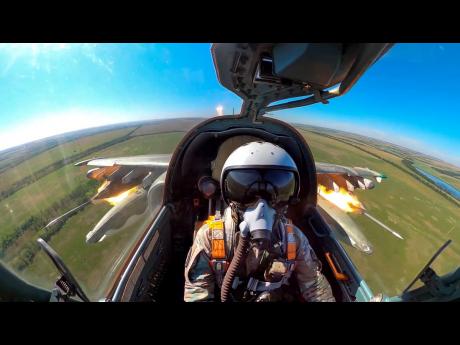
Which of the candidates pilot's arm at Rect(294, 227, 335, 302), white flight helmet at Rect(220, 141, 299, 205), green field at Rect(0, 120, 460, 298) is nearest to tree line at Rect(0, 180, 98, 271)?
green field at Rect(0, 120, 460, 298)

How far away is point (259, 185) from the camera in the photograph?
4.58ft

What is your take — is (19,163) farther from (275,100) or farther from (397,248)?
(397,248)

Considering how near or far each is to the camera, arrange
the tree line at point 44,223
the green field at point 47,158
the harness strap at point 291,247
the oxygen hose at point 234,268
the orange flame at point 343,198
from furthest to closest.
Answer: the green field at point 47,158 < the tree line at point 44,223 < the orange flame at point 343,198 < the harness strap at point 291,247 < the oxygen hose at point 234,268

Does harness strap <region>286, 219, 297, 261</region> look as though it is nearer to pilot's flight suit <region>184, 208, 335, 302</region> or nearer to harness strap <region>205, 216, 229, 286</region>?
pilot's flight suit <region>184, 208, 335, 302</region>

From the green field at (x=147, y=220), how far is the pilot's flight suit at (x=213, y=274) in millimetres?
711

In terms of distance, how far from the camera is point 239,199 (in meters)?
1.42

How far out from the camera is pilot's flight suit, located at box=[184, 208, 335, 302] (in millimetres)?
1290

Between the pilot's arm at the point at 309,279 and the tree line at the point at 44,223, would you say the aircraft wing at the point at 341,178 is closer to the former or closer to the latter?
the pilot's arm at the point at 309,279

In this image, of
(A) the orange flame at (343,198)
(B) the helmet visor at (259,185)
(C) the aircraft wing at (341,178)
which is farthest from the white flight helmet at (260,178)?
(A) the orange flame at (343,198)

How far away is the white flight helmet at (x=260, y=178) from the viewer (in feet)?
4.58

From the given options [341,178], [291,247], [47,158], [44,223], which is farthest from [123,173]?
[47,158]

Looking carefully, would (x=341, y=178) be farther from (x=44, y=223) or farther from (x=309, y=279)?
(x=44, y=223)

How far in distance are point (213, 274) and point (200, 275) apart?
0.09 meters

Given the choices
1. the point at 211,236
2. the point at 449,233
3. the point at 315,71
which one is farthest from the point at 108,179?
the point at 449,233
